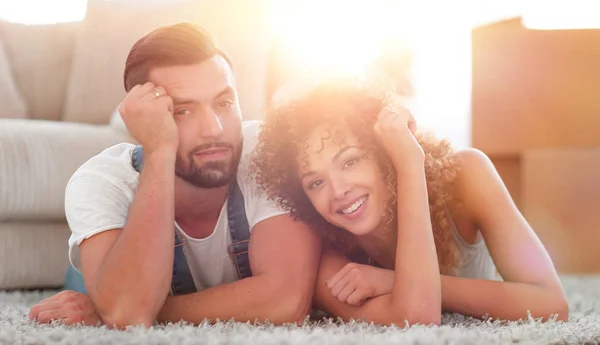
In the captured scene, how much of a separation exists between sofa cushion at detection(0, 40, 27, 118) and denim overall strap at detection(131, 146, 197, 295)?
3.30 ft

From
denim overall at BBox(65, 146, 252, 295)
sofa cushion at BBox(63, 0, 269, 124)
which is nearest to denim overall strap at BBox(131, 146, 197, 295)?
denim overall at BBox(65, 146, 252, 295)

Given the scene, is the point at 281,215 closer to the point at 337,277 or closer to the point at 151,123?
the point at 337,277

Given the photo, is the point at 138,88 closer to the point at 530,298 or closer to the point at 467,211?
the point at 467,211

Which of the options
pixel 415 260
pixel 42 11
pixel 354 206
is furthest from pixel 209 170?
pixel 42 11

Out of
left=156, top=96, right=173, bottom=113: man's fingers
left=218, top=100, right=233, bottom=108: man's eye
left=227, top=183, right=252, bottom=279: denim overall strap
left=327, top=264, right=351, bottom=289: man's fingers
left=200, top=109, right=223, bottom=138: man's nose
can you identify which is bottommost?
left=327, top=264, right=351, bottom=289: man's fingers

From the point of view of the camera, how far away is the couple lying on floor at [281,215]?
0.97 m

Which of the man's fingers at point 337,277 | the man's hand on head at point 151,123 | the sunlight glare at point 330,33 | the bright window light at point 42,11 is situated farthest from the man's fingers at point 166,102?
the bright window light at point 42,11

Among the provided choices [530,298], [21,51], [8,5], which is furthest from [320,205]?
[8,5]

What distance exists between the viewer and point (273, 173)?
3.72ft

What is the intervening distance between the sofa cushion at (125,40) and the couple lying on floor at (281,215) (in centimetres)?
80

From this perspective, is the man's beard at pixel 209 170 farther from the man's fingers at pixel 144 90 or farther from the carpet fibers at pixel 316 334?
the carpet fibers at pixel 316 334

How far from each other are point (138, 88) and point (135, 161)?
0.16 metres

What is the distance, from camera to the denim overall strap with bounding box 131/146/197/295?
3.76 feet

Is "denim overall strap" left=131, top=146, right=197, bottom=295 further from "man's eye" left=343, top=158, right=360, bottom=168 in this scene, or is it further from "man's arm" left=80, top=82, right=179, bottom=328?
"man's eye" left=343, top=158, right=360, bottom=168
